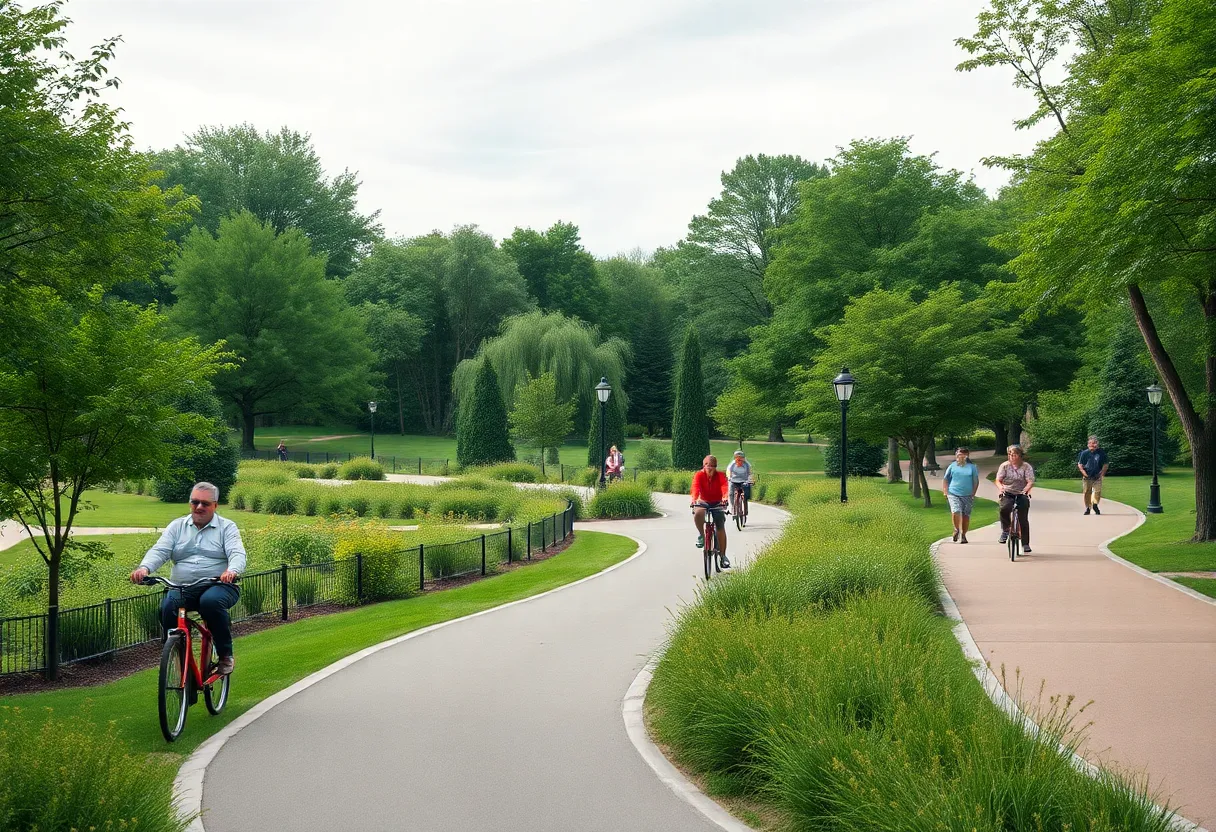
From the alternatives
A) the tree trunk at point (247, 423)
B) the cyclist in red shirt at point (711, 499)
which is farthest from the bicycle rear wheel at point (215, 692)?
the tree trunk at point (247, 423)

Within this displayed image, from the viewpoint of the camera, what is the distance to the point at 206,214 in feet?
237

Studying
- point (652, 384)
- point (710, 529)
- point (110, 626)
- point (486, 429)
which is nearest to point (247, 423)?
point (486, 429)

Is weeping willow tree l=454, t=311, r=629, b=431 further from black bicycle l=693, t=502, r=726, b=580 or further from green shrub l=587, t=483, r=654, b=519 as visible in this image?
black bicycle l=693, t=502, r=726, b=580

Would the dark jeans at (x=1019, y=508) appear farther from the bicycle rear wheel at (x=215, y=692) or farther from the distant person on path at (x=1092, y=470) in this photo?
the bicycle rear wheel at (x=215, y=692)

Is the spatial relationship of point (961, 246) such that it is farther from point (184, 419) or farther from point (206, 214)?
point (206, 214)

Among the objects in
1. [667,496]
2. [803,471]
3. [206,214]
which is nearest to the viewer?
[667,496]

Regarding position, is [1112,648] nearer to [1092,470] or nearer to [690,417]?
[1092,470]

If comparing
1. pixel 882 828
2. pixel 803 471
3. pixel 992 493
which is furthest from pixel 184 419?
pixel 803 471

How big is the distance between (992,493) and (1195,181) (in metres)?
24.6

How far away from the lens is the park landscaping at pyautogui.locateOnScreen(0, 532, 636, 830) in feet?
15.5

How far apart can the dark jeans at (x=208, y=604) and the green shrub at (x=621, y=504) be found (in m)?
20.1

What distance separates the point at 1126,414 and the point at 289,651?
41943 millimetres

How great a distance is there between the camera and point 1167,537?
797 inches

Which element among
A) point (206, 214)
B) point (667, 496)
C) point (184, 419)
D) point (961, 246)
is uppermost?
point (206, 214)
